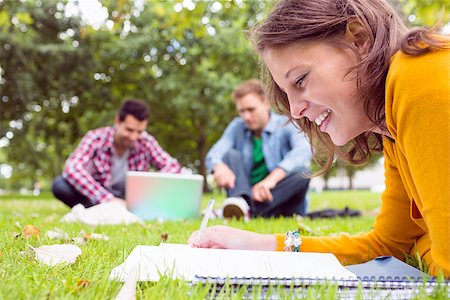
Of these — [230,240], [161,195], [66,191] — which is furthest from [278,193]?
[230,240]

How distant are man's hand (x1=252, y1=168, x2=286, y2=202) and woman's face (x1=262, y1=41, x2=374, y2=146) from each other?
2.38m

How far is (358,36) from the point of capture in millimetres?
1415

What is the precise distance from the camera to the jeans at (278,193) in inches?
157

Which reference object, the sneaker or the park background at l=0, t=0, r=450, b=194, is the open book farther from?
the park background at l=0, t=0, r=450, b=194

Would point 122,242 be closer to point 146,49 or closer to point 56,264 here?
point 56,264

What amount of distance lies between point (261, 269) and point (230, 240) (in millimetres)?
424

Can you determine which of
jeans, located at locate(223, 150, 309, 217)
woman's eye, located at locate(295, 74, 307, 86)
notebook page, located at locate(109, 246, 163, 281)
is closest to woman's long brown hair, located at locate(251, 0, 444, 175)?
woman's eye, located at locate(295, 74, 307, 86)

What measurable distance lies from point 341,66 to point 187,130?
14958 mm

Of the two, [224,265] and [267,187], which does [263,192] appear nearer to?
[267,187]

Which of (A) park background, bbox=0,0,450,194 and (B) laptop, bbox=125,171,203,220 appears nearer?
(B) laptop, bbox=125,171,203,220

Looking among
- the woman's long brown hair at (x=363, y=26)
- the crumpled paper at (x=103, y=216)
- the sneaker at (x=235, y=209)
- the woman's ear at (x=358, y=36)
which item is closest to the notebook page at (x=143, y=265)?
the woman's long brown hair at (x=363, y=26)

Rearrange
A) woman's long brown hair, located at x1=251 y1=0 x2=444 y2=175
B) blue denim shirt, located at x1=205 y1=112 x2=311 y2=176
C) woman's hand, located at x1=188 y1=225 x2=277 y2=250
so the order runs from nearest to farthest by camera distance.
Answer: woman's long brown hair, located at x1=251 y1=0 x2=444 y2=175 → woman's hand, located at x1=188 y1=225 x2=277 y2=250 → blue denim shirt, located at x1=205 y1=112 x2=311 y2=176

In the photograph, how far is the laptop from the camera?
3797 mm

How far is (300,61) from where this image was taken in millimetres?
1411
